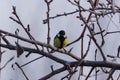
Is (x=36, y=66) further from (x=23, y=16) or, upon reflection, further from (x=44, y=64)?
(x=23, y=16)

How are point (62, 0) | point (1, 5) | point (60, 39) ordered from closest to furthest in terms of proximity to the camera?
point (60, 39)
point (1, 5)
point (62, 0)

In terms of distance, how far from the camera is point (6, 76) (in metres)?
1.89

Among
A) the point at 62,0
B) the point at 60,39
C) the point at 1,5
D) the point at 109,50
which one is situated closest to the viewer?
the point at 60,39

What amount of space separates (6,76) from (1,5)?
18.2 inches

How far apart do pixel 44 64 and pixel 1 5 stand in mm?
483

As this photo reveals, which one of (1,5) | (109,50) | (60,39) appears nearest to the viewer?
(60,39)

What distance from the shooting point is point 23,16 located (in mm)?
1839

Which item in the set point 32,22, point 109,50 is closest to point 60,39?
point 32,22

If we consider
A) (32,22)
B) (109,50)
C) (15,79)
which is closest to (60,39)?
(32,22)

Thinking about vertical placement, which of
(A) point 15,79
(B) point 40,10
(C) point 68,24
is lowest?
(A) point 15,79

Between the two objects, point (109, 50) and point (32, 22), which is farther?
point (109, 50)

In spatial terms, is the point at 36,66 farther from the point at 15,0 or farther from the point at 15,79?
the point at 15,0

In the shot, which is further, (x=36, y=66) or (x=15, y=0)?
(x=36, y=66)

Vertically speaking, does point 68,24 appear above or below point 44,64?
above
